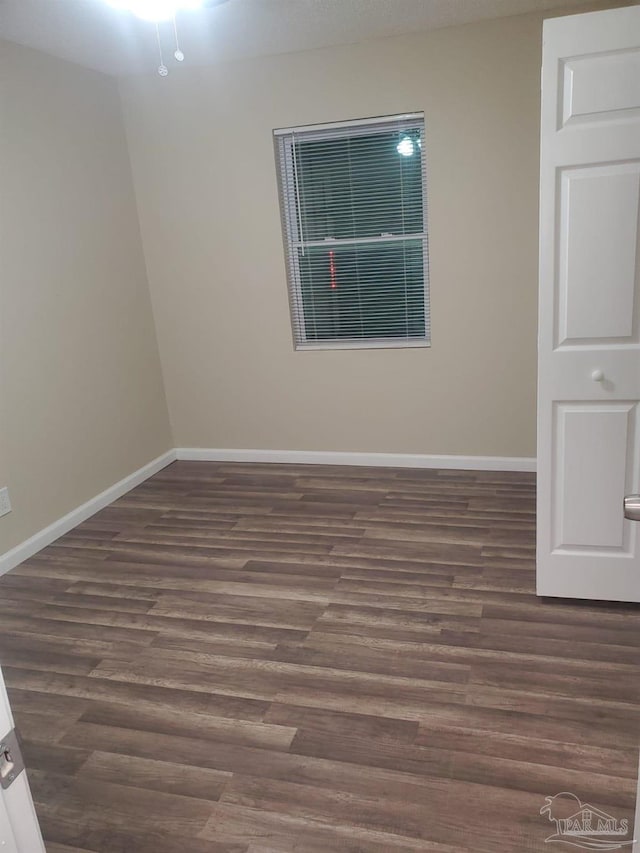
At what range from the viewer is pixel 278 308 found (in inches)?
177

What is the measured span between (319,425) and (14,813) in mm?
3860

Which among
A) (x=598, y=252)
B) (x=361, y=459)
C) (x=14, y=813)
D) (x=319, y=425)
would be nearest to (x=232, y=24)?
(x=598, y=252)

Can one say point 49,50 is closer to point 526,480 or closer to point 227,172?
point 227,172

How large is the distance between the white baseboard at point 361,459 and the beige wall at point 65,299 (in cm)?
50

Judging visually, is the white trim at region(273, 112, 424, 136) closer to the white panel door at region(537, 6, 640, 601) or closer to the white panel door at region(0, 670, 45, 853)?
the white panel door at region(537, 6, 640, 601)

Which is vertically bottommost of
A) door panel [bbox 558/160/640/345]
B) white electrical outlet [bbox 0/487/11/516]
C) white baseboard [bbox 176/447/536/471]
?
white baseboard [bbox 176/447/536/471]

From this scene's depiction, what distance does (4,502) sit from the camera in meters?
3.47

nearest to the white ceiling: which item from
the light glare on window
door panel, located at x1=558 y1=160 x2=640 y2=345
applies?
the light glare on window

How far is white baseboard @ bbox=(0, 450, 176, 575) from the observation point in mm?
3531

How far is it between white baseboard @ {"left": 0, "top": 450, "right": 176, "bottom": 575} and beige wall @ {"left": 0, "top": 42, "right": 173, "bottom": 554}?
0.15 ft

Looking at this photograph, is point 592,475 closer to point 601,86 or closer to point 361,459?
point 601,86

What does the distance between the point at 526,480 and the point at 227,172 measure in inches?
107

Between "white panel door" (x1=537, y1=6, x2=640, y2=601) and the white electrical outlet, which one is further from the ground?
"white panel door" (x1=537, y1=6, x2=640, y2=601)

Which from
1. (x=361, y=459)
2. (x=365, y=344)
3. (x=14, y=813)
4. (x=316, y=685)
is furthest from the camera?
(x=361, y=459)
